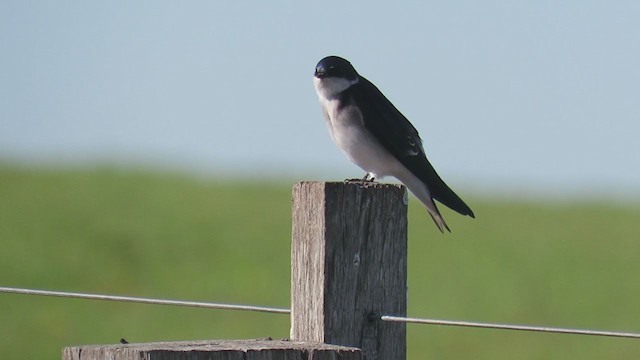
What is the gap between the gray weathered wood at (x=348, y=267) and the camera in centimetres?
381

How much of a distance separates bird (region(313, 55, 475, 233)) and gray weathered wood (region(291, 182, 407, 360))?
2391 mm

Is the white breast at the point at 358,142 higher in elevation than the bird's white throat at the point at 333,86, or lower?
lower

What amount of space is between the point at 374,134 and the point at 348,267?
2607 millimetres

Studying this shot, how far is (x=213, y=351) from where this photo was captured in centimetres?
320

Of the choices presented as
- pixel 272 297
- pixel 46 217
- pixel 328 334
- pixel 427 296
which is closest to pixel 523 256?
pixel 427 296

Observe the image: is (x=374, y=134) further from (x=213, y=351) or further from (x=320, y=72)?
(x=213, y=351)

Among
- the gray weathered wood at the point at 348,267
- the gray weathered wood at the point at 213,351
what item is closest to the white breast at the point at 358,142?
the gray weathered wood at the point at 348,267

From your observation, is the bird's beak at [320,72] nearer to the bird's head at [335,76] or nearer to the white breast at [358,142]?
the bird's head at [335,76]

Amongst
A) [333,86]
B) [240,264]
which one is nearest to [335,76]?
[333,86]

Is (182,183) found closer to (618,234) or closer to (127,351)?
(618,234)

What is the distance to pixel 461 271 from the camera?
84.1 ft

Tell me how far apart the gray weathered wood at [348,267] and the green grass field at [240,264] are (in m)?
12.6

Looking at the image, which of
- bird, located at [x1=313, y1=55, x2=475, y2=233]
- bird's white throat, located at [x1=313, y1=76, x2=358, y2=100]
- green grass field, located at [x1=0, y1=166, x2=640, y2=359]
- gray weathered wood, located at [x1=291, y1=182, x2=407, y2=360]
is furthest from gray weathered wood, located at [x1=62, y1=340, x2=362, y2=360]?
green grass field, located at [x1=0, y1=166, x2=640, y2=359]

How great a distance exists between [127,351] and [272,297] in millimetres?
19238
